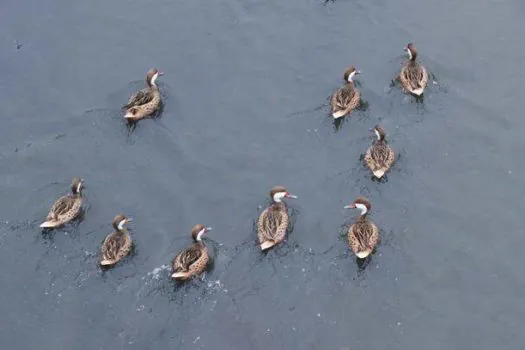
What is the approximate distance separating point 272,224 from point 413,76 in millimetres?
6706

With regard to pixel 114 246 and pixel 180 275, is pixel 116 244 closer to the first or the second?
pixel 114 246

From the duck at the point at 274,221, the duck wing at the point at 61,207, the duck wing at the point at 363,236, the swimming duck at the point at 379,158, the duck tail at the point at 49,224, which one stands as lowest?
the duck tail at the point at 49,224

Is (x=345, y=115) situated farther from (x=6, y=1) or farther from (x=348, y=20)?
(x=6, y=1)

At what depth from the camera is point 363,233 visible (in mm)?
18750

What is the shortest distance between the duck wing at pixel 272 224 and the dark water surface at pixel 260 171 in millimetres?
357

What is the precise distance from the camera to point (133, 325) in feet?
57.2

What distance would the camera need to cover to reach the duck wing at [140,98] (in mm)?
22000

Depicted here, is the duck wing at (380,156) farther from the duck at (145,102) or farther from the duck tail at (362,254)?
the duck at (145,102)

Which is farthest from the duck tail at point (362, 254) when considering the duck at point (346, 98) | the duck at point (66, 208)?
the duck at point (66, 208)

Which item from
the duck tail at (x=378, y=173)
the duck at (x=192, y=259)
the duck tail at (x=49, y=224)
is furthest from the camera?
the duck tail at (x=378, y=173)

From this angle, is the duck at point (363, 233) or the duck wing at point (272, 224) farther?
the duck wing at point (272, 224)

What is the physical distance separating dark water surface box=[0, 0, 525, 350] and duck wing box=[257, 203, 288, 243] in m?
0.36

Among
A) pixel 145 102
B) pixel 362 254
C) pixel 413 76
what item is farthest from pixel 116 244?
pixel 413 76

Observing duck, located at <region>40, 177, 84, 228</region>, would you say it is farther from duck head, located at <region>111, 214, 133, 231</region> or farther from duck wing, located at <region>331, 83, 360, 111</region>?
duck wing, located at <region>331, 83, 360, 111</region>
